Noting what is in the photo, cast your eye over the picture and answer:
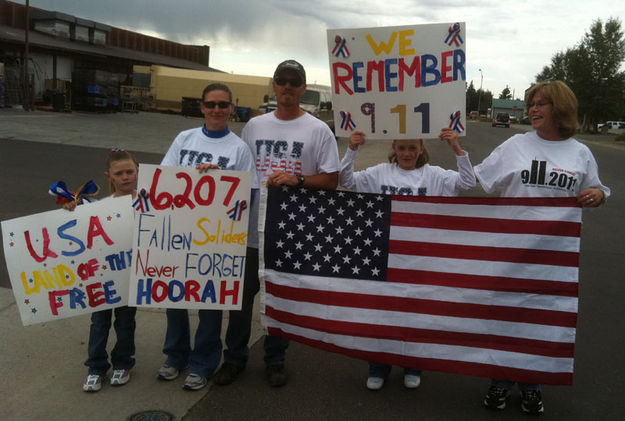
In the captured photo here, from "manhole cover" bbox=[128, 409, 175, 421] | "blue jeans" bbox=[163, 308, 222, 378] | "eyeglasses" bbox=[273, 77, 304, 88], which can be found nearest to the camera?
"manhole cover" bbox=[128, 409, 175, 421]

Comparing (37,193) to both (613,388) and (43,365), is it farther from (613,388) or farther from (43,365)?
(613,388)

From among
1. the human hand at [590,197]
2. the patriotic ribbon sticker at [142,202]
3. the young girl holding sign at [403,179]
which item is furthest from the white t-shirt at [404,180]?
the patriotic ribbon sticker at [142,202]

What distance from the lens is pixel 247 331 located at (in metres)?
4.21

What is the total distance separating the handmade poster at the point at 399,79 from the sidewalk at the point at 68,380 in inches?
81.1

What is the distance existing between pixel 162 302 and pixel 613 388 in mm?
3149

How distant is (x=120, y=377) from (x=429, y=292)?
80.9 inches

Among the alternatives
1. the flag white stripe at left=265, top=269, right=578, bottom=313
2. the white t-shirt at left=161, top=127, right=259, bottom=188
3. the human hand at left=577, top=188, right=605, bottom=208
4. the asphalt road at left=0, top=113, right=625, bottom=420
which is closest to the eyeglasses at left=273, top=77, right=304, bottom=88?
the white t-shirt at left=161, top=127, right=259, bottom=188

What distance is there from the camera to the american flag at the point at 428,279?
3814 millimetres

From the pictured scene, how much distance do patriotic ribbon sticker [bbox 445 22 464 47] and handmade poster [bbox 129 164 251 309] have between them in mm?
1524

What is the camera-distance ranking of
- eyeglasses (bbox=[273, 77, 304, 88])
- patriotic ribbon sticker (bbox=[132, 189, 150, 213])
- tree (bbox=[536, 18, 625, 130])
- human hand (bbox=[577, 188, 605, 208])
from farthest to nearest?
tree (bbox=[536, 18, 625, 130]) < eyeglasses (bbox=[273, 77, 304, 88]) < patriotic ribbon sticker (bbox=[132, 189, 150, 213]) < human hand (bbox=[577, 188, 605, 208])

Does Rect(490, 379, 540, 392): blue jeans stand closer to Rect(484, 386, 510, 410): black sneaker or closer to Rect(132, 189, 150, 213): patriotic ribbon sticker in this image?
Rect(484, 386, 510, 410): black sneaker

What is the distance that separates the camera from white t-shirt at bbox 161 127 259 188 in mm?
3973

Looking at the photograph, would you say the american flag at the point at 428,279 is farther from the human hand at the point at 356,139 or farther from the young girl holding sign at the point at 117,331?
the young girl holding sign at the point at 117,331

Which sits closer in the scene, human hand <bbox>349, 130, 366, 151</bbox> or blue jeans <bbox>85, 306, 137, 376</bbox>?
blue jeans <bbox>85, 306, 137, 376</bbox>
